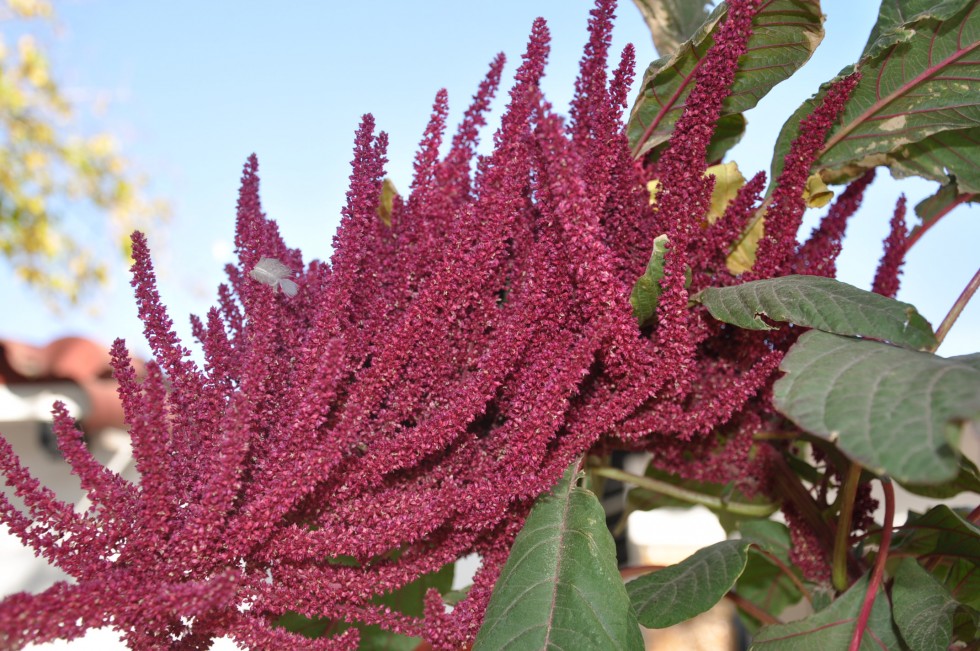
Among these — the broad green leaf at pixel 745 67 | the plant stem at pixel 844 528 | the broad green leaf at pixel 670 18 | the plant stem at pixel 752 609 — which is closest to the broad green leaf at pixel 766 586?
the plant stem at pixel 752 609

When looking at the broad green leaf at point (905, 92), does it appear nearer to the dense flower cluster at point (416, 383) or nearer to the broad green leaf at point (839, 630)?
the dense flower cluster at point (416, 383)

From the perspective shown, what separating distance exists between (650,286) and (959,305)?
1.40ft

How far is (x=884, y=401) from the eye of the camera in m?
0.50

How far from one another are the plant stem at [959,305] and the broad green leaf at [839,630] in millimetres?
287

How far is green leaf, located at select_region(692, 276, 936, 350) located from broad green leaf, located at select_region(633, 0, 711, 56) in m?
0.65

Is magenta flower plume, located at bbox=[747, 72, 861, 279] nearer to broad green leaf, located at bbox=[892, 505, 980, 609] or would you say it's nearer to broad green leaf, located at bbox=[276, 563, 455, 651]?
broad green leaf, located at bbox=[892, 505, 980, 609]

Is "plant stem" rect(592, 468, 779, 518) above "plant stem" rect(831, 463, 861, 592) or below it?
above

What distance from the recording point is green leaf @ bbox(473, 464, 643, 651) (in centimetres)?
62

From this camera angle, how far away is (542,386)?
65cm

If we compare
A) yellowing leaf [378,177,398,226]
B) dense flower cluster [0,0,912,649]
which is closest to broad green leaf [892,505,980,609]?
dense flower cluster [0,0,912,649]

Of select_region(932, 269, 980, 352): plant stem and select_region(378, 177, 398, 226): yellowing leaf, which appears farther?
select_region(378, 177, 398, 226): yellowing leaf

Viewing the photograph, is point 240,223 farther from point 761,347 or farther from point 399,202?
point 761,347

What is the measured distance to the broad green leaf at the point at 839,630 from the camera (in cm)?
78

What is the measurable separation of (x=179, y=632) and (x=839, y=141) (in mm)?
860
